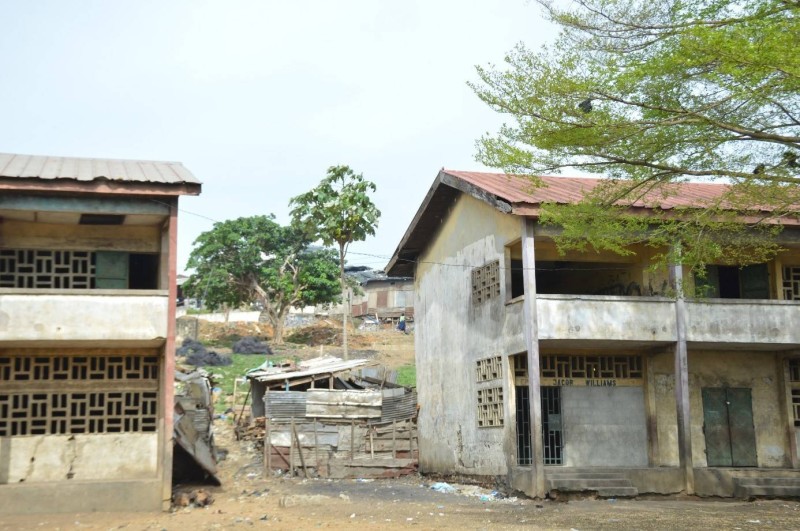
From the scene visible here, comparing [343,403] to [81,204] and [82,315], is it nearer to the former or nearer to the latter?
[82,315]

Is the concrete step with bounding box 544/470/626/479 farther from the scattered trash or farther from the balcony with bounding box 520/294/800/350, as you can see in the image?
the scattered trash

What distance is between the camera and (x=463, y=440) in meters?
20.9

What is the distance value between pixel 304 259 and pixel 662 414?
80.4ft

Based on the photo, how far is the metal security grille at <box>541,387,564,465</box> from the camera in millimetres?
19016

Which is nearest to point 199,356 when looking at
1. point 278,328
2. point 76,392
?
point 278,328

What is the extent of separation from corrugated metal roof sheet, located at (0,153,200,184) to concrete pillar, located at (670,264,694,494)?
31.9 feet

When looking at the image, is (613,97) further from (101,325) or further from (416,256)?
(416,256)

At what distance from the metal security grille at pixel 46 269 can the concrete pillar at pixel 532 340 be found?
26.8 ft

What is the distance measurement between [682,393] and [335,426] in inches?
346

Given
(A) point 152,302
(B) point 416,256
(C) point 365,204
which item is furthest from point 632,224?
(C) point 365,204

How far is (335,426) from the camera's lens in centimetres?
2311

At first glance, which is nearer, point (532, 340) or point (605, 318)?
point (532, 340)

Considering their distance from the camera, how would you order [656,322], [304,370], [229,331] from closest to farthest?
[656,322], [304,370], [229,331]

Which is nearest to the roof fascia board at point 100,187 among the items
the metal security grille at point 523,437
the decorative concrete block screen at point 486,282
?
the decorative concrete block screen at point 486,282
